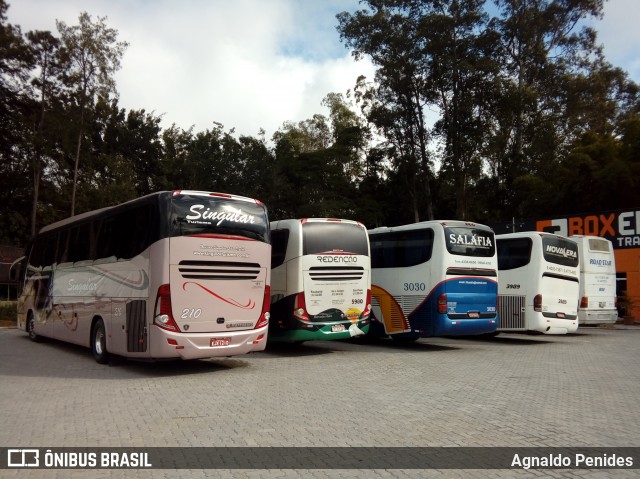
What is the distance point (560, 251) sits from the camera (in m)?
17.4

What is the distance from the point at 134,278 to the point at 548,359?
9094 millimetres

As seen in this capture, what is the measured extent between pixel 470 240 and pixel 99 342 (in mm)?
9164

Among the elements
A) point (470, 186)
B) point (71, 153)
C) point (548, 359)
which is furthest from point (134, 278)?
point (470, 186)

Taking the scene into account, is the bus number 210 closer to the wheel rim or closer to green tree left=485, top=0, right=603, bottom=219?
the wheel rim

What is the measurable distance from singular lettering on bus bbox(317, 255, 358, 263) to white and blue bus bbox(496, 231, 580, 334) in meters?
5.74

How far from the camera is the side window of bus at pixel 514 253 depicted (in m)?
17.0

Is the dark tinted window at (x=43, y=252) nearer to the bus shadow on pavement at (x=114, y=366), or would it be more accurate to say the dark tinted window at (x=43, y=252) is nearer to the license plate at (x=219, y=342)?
the bus shadow on pavement at (x=114, y=366)

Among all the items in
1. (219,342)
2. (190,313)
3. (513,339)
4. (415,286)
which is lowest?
(513,339)

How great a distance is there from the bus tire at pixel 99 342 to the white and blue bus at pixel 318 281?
12.7ft

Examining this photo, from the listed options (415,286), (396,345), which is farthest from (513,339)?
(415,286)

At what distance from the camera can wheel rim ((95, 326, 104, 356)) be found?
461 inches

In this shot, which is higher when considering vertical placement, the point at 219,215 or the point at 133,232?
the point at 219,215

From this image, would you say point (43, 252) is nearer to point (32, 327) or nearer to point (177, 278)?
point (32, 327)

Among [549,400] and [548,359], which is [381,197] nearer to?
[548,359]
